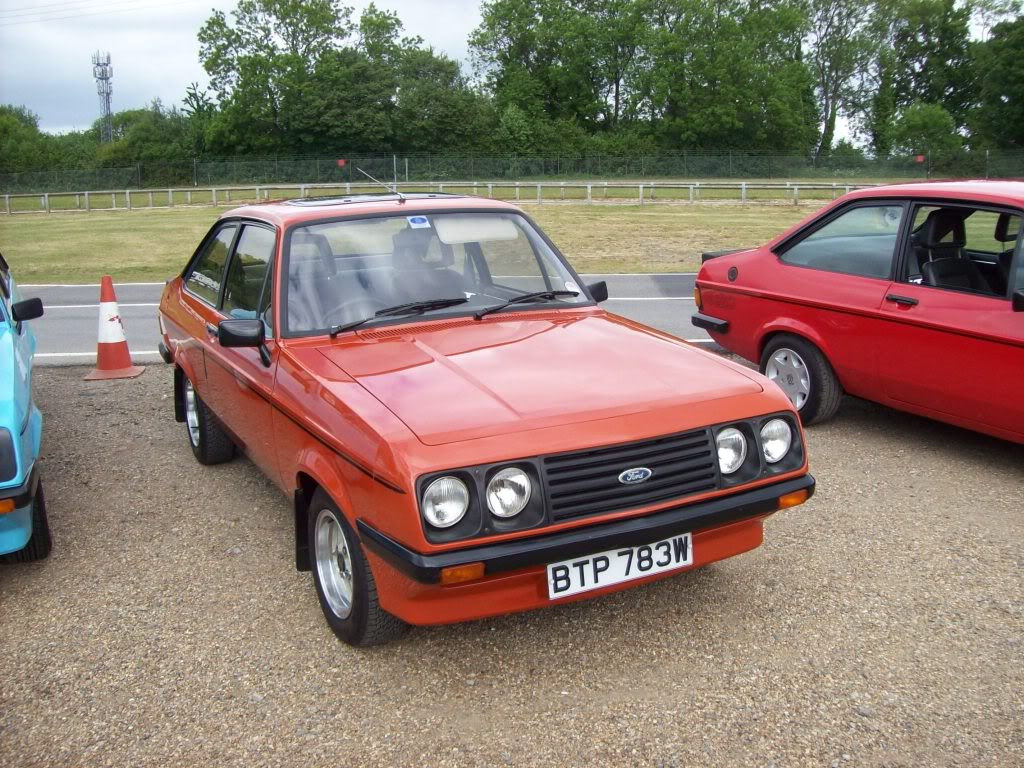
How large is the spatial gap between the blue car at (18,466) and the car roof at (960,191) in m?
5.01

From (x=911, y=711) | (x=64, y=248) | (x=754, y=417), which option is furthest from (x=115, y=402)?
(x=64, y=248)

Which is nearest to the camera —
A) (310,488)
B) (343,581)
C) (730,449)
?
(730,449)

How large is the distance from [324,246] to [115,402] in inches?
149

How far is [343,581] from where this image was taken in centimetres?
368

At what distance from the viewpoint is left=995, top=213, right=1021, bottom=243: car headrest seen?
5399mm

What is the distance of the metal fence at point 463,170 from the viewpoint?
49125 mm

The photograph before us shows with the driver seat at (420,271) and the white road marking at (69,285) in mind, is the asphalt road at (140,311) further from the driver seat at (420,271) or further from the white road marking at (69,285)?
the driver seat at (420,271)

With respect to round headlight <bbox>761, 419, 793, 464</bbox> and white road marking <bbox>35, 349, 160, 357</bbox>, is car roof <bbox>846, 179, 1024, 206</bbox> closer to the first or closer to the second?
round headlight <bbox>761, 419, 793, 464</bbox>

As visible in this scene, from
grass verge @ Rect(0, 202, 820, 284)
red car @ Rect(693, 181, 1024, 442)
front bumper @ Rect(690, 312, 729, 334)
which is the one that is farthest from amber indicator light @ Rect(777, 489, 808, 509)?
grass verge @ Rect(0, 202, 820, 284)

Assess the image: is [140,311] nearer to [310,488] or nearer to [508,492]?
[310,488]

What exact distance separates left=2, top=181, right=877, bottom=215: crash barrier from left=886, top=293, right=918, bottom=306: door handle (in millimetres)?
27540

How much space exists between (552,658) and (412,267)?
1913 mm

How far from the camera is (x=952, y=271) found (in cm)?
573

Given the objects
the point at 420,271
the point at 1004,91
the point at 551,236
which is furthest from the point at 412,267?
the point at 1004,91
